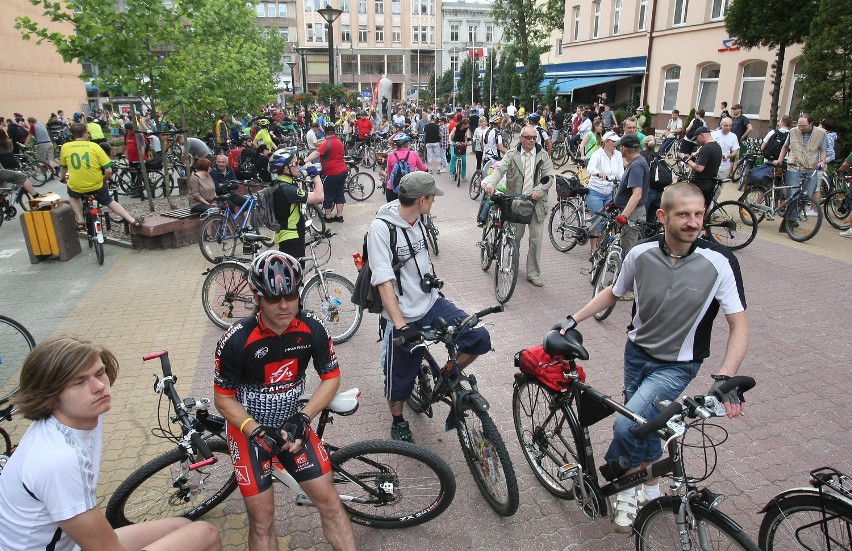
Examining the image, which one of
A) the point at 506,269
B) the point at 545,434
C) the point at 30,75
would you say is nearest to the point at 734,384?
the point at 545,434

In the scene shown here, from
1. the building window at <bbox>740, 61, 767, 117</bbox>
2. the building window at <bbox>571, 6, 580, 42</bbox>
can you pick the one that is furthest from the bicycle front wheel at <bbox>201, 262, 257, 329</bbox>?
the building window at <bbox>571, 6, 580, 42</bbox>

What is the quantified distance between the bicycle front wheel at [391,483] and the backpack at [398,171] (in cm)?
615

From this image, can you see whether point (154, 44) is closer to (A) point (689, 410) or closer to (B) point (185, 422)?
(B) point (185, 422)

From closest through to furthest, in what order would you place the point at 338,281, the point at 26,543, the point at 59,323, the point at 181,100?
the point at 26,543 → the point at 338,281 → the point at 59,323 → the point at 181,100

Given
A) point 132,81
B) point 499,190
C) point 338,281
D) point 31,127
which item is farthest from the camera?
point 31,127

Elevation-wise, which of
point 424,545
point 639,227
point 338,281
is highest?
point 639,227

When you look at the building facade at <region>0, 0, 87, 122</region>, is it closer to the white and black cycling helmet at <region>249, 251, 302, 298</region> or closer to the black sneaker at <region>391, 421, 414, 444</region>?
the black sneaker at <region>391, 421, 414, 444</region>

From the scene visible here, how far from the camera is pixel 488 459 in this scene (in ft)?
10.4

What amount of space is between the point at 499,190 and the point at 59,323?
556 centimetres

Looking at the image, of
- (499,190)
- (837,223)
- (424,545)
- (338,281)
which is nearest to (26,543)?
(424,545)

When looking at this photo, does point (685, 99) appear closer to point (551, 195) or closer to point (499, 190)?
point (551, 195)

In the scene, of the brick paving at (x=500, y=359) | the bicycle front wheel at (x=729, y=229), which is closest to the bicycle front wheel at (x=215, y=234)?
the brick paving at (x=500, y=359)

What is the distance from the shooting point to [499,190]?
7230 millimetres

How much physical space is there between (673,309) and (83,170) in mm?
9014
